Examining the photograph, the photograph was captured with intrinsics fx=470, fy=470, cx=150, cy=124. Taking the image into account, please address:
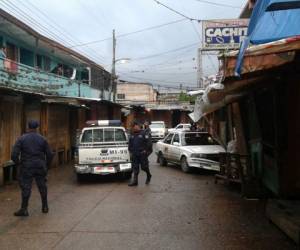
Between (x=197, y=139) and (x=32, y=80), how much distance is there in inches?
304

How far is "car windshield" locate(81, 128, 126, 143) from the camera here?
1544 centimetres

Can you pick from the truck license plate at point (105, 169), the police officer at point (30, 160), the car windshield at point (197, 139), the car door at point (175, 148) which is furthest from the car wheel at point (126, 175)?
the police officer at point (30, 160)

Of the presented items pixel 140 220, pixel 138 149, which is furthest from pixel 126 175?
pixel 140 220

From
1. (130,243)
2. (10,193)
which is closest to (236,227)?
(130,243)

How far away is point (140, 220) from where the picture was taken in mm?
Answer: 8742

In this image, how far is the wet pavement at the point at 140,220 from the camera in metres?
7.16

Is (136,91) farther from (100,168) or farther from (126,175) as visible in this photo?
(100,168)

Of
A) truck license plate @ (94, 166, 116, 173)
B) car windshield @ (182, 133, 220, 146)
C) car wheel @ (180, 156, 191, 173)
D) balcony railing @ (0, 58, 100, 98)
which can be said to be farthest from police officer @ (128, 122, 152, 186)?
balcony railing @ (0, 58, 100, 98)

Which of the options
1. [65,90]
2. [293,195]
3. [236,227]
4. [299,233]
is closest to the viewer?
[299,233]

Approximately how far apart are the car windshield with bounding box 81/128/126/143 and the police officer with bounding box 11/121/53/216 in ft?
18.8

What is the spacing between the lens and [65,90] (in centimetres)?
2603

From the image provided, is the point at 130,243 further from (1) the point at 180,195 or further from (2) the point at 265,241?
(1) the point at 180,195

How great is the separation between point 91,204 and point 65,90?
1624cm

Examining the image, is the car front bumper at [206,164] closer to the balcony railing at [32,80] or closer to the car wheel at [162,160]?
the car wheel at [162,160]
